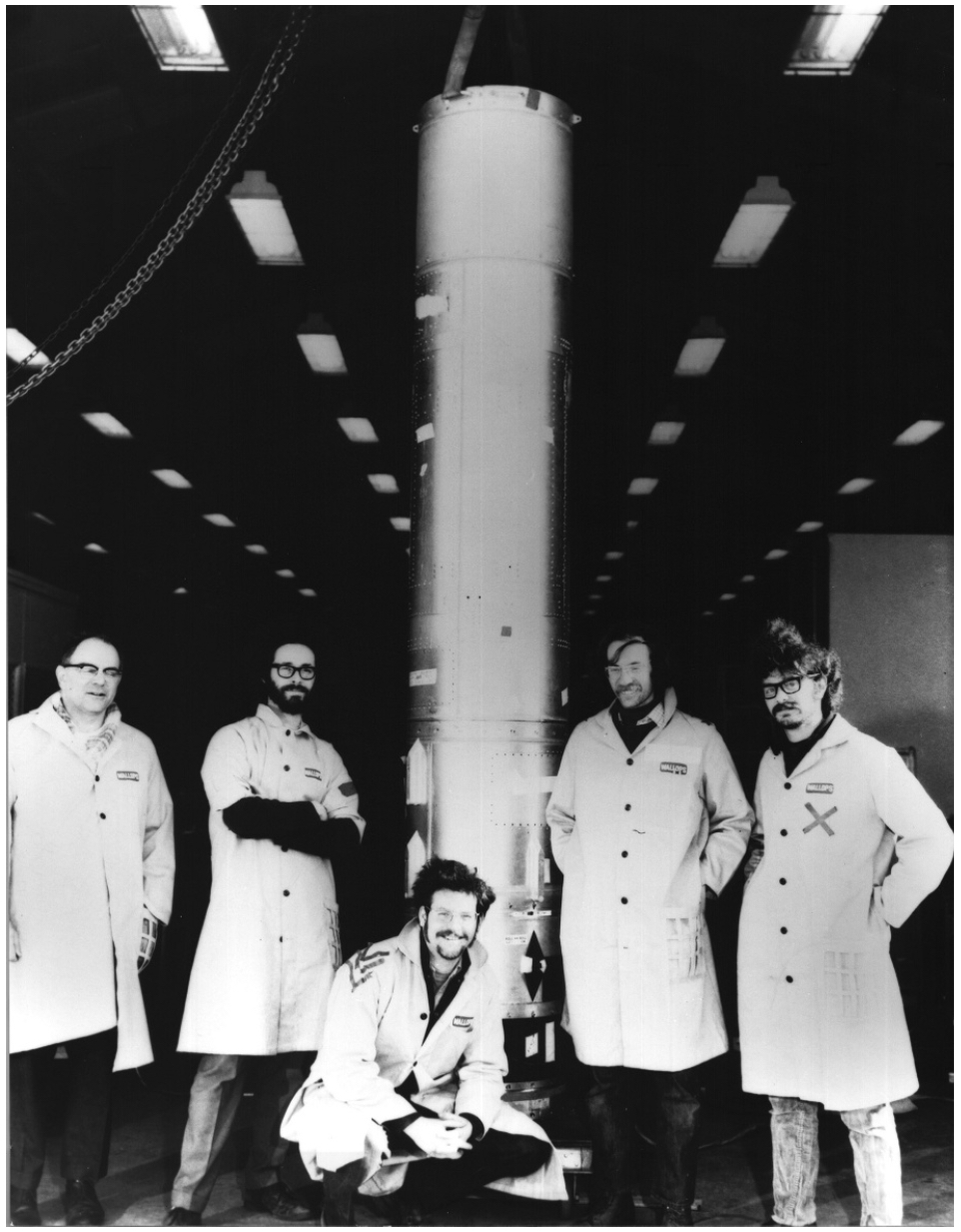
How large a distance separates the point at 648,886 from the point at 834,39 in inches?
135

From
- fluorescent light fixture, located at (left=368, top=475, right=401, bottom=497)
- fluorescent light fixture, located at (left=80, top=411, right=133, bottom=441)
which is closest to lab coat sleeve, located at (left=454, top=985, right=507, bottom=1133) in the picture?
fluorescent light fixture, located at (left=80, top=411, right=133, bottom=441)

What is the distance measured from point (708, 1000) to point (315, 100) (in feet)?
13.7

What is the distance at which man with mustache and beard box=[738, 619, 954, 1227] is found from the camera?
3.83 meters

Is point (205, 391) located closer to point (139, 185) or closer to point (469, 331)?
point (139, 185)

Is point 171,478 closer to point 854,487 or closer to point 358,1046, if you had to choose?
point 854,487

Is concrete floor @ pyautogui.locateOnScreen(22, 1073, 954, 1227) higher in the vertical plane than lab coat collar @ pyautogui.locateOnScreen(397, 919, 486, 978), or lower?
lower

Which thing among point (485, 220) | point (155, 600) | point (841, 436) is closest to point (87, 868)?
point (485, 220)

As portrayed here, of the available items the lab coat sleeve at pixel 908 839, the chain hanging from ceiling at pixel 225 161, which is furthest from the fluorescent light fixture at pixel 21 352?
the lab coat sleeve at pixel 908 839

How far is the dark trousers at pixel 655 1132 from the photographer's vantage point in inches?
155

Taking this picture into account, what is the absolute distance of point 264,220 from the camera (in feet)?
20.8

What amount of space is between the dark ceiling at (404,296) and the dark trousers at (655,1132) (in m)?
1.77

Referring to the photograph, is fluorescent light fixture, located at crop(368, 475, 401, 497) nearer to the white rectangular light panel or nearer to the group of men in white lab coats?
the white rectangular light panel

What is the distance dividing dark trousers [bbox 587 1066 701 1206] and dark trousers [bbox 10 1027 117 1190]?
5.41ft

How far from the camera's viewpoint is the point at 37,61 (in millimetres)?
4758
